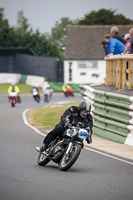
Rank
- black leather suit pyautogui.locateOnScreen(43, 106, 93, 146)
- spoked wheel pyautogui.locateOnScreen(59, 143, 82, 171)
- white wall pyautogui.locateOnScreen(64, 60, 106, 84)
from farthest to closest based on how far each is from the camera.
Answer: white wall pyautogui.locateOnScreen(64, 60, 106, 84) < black leather suit pyautogui.locateOnScreen(43, 106, 93, 146) < spoked wheel pyautogui.locateOnScreen(59, 143, 82, 171)

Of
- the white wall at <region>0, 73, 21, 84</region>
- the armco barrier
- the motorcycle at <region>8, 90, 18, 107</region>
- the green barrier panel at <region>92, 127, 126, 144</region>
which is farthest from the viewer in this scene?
the white wall at <region>0, 73, 21, 84</region>

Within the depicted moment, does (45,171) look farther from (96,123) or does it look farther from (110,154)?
(96,123)

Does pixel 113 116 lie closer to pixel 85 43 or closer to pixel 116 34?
pixel 116 34

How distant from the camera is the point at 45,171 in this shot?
1045 centimetres

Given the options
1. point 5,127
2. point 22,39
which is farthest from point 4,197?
point 22,39

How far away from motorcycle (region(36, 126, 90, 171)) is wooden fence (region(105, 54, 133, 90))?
5.44 m

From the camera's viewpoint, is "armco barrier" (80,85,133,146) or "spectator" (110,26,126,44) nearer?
"armco barrier" (80,85,133,146)

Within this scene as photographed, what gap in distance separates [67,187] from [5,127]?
11.0m

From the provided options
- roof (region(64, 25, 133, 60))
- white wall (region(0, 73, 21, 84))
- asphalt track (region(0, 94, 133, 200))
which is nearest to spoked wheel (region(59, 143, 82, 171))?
asphalt track (region(0, 94, 133, 200))

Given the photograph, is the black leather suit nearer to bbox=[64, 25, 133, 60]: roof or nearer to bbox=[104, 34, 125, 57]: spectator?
bbox=[104, 34, 125, 57]: spectator

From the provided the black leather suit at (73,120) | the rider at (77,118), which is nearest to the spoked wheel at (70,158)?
the rider at (77,118)

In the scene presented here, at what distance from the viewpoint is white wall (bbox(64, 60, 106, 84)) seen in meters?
75.9

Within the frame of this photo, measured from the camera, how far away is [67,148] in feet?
34.1

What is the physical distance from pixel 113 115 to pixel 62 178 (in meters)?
7.03
